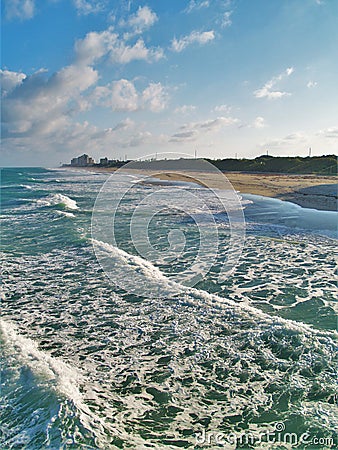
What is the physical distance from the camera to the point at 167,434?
3.31m

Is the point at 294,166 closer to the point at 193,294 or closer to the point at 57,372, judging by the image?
the point at 193,294

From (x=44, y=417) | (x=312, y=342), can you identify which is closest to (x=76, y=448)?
(x=44, y=417)

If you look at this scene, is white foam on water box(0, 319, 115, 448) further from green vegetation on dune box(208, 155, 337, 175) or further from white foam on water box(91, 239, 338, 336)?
green vegetation on dune box(208, 155, 337, 175)

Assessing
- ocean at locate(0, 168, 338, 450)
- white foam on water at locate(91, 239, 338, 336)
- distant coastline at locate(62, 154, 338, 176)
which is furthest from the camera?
distant coastline at locate(62, 154, 338, 176)

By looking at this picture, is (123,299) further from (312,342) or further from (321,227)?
(321,227)

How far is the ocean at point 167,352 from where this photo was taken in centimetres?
335

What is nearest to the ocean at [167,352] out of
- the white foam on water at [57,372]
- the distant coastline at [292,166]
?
the white foam on water at [57,372]

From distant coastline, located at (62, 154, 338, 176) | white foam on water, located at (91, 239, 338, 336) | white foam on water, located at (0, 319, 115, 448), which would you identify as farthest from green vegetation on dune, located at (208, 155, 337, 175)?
white foam on water, located at (0, 319, 115, 448)

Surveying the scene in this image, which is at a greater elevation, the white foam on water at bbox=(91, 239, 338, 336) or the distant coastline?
the distant coastline

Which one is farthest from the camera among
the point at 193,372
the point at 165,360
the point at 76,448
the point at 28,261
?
the point at 28,261

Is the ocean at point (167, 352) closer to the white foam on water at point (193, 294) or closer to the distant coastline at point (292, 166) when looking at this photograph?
the white foam on water at point (193, 294)

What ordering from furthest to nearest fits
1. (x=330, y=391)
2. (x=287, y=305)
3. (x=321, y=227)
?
(x=321, y=227) → (x=287, y=305) → (x=330, y=391)

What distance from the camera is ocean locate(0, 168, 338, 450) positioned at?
3.35m

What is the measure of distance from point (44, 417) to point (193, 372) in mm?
1877
